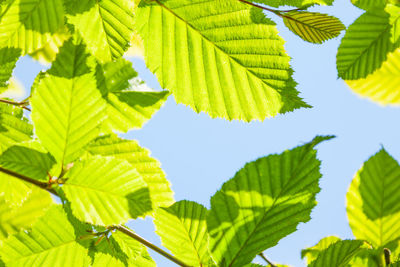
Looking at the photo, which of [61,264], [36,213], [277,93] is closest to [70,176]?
[61,264]

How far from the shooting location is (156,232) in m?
0.74

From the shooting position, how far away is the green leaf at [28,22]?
85 cm

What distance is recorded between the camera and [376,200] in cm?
83

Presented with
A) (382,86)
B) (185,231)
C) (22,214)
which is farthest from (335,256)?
(382,86)

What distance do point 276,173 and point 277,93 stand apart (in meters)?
0.29

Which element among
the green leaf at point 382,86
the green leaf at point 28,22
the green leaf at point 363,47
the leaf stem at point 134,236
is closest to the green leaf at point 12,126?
the green leaf at point 28,22

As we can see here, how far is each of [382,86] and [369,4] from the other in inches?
42.6

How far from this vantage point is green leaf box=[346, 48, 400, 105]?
1.85 metres

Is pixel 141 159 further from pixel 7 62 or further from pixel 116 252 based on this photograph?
pixel 7 62

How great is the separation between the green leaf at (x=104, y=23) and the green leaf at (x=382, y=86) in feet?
4.14

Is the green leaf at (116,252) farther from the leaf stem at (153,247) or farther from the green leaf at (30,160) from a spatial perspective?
the green leaf at (30,160)

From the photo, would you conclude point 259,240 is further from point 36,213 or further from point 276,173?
point 36,213

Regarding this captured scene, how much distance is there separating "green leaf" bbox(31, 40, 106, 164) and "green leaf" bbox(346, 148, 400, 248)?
1.79 ft

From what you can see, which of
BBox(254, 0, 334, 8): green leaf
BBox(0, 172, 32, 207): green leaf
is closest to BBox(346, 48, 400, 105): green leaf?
BBox(254, 0, 334, 8): green leaf
